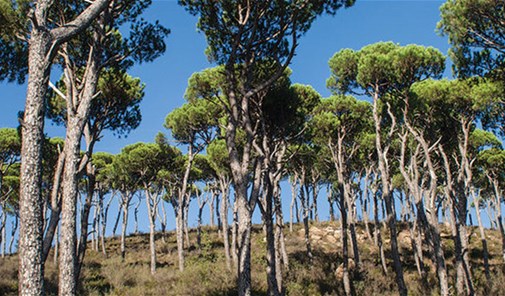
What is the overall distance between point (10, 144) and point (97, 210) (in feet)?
46.2

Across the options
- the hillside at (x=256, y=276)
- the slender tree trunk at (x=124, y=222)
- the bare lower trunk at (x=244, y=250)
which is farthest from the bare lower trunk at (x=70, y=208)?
the slender tree trunk at (x=124, y=222)

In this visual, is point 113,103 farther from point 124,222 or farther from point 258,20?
point 124,222

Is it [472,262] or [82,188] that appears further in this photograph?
[82,188]

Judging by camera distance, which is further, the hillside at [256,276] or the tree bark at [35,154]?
the hillside at [256,276]

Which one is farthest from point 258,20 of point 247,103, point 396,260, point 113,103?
point 396,260

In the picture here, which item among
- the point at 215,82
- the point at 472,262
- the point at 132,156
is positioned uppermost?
the point at 215,82

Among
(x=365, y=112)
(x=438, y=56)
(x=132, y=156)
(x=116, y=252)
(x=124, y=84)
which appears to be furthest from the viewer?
(x=116, y=252)

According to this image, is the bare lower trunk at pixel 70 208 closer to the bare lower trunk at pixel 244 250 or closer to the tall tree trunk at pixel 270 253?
the bare lower trunk at pixel 244 250

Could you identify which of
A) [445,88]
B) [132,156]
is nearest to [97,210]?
[132,156]

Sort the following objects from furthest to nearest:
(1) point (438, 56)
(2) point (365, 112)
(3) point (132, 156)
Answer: (3) point (132, 156)
(2) point (365, 112)
(1) point (438, 56)

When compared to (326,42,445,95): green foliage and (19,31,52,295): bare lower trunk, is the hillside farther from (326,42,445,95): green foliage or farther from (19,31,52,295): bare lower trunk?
(19,31,52,295): bare lower trunk

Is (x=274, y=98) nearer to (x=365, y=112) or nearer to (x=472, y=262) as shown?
(x=365, y=112)

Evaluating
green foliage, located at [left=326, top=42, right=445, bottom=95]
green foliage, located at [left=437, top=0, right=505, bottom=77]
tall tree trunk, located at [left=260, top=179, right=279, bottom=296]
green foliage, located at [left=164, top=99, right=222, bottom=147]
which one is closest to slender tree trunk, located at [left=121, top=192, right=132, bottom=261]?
green foliage, located at [left=164, top=99, right=222, bottom=147]

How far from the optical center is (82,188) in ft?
125
